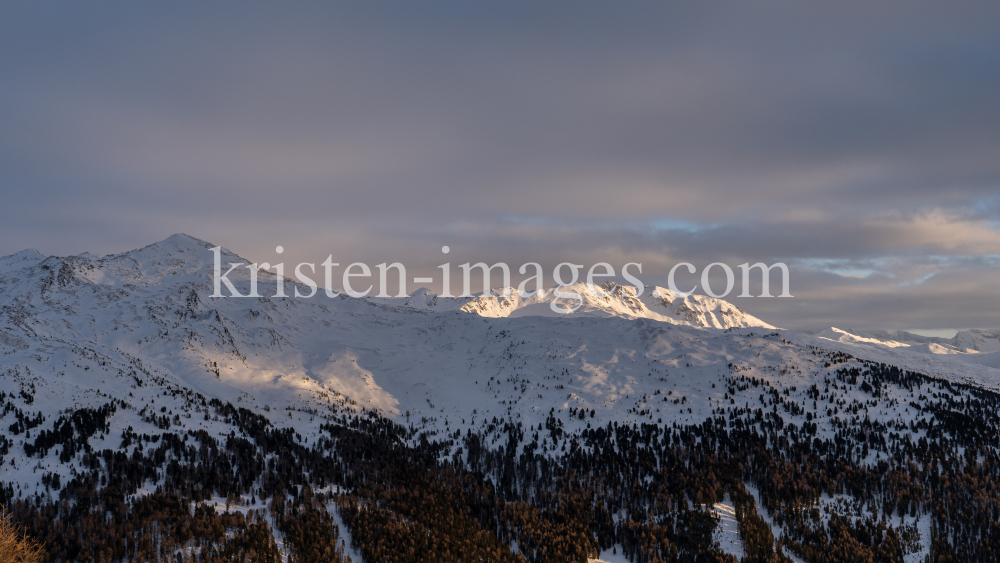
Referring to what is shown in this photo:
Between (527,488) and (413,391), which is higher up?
(413,391)

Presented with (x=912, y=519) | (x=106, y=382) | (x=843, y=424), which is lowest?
(x=912, y=519)

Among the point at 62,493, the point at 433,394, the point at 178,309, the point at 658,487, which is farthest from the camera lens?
the point at 178,309

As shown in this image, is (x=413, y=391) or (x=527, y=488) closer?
(x=527, y=488)

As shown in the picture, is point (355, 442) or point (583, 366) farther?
point (583, 366)

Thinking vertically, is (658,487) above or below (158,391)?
below

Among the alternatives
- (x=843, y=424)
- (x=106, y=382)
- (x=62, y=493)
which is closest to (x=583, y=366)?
(x=843, y=424)

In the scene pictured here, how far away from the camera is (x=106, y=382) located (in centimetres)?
12488

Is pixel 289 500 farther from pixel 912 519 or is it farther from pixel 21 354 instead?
pixel 912 519

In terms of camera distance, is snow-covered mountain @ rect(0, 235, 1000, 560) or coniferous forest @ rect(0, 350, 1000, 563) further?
snow-covered mountain @ rect(0, 235, 1000, 560)

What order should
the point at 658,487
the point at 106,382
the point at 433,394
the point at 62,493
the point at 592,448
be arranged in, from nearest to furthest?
the point at 62,493, the point at 658,487, the point at 106,382, the point at 592,448, the point at 433,394

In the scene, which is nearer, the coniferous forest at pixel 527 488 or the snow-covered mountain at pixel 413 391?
the coniferous forest at pixel 527 488

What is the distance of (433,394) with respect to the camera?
589 ft

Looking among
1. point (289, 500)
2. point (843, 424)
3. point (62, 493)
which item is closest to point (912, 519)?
point (843, 424)

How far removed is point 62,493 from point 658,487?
98581mm
